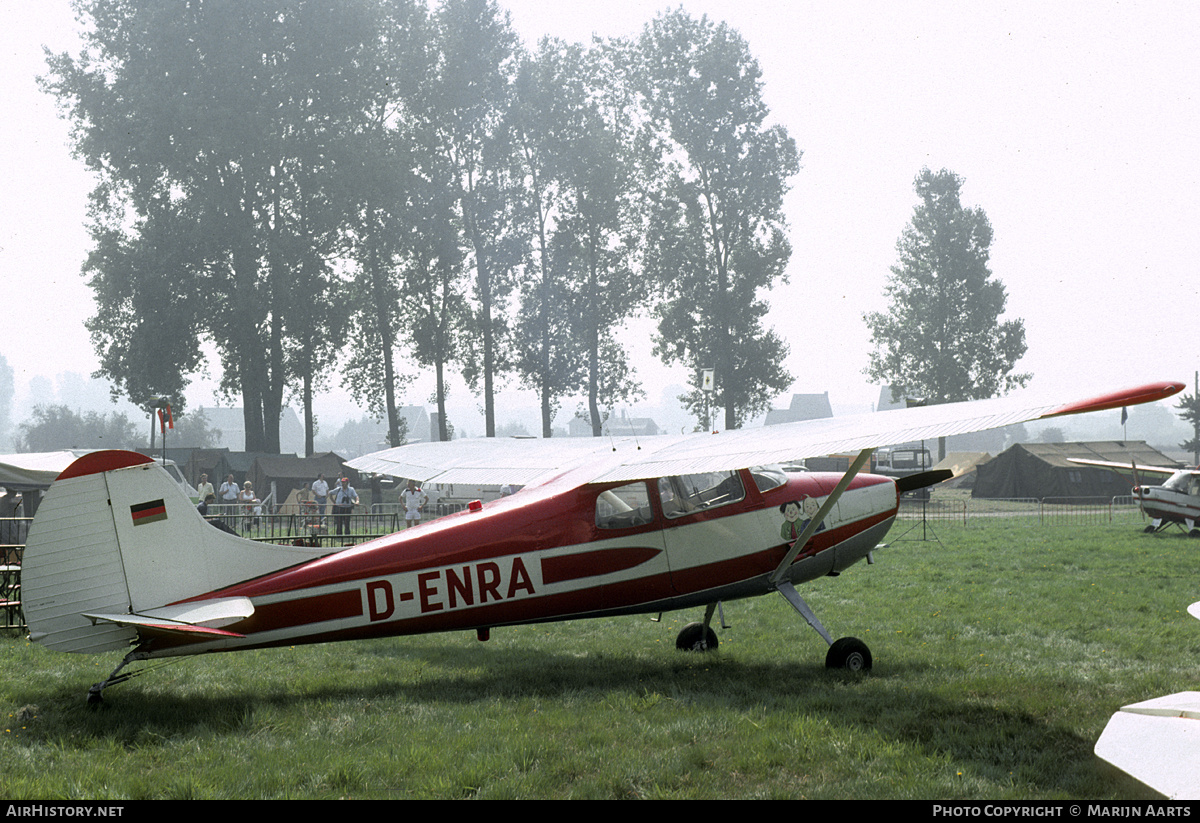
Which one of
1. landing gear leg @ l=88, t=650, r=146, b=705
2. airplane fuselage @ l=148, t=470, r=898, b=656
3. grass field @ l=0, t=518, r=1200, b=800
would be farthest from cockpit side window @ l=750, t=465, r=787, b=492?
landing gear leg @ l=88, t=650, r=146, b=705

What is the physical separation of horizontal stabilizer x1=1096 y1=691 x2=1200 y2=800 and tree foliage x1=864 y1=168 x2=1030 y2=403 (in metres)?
48.0

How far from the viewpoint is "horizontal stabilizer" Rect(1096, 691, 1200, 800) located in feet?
10.3

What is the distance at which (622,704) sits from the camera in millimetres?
5883

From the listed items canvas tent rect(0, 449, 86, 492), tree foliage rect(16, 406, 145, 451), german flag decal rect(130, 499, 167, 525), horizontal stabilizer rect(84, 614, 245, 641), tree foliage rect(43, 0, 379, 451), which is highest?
tree foliage rect(43, 0, 379, 451)

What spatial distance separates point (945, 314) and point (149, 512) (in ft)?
166

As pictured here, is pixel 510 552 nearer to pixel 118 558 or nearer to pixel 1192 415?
pixel 118 558

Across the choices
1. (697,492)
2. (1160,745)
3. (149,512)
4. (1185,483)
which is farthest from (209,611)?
(1185,483)

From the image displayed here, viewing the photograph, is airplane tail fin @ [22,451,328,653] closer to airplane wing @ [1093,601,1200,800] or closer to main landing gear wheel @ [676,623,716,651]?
main landing gear wheel @ [676,623,716,651]

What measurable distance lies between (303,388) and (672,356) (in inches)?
713

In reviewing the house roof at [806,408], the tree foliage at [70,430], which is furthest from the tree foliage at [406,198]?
the house roof at [806,408]

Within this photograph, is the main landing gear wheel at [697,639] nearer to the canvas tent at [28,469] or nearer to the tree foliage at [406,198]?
the canvas tent at [28,469]

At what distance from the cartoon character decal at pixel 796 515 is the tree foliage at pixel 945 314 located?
4481 cm

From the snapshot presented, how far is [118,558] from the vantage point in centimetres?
580
